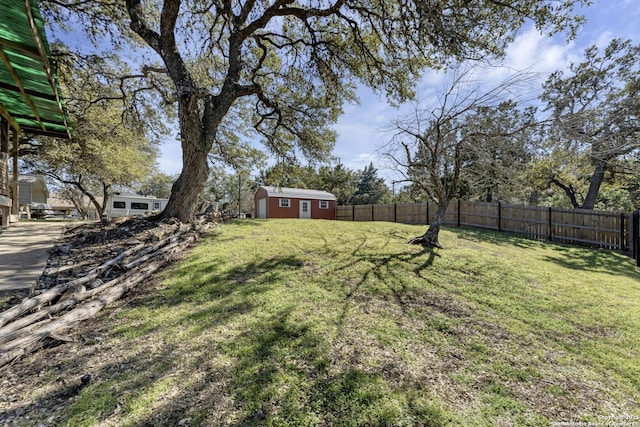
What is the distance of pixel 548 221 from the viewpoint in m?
11.0

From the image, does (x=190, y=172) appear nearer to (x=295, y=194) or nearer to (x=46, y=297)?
(x=46, y=297)

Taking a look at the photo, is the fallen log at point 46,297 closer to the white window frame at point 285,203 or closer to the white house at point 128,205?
the white window frame at point 285,203

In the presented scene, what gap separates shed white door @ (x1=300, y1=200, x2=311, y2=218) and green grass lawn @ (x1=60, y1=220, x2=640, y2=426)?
16.2 meters

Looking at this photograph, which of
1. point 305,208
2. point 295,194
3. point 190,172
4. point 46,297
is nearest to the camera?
point 46,297

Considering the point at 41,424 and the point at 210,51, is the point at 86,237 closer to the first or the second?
the point at 41,424

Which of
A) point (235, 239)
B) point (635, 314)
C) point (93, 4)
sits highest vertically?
point (93, 4)

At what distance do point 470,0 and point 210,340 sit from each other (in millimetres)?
5918

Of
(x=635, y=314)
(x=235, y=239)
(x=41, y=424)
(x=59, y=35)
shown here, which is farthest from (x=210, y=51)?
(x=635, y=314)

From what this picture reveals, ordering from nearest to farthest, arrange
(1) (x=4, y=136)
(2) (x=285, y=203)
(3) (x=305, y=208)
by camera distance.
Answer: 1. (1) (x=4, y=136)
2. (2) (x=285, y=203)
3. (3) (x=305, y=208)

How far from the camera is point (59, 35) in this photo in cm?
773

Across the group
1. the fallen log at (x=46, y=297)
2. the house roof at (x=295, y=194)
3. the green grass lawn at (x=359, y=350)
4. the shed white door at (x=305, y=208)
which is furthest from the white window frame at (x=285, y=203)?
the fallen log at (x=46, y=297)

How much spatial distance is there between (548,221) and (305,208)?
47.4ft

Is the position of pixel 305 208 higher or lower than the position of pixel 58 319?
higher

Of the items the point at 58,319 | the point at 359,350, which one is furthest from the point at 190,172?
the point at 359,350
